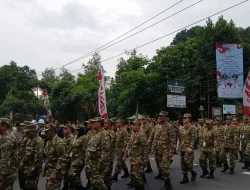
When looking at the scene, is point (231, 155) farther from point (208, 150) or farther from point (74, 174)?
point (74, 174)

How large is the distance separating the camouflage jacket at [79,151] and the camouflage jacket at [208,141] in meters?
3.87

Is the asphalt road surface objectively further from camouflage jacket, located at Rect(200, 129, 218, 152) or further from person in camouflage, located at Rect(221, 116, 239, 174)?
camouflage jacket, located at Rect(200, 129, 218, 152)

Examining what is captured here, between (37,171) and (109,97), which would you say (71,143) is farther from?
(109,97)

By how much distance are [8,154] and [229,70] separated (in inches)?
1065

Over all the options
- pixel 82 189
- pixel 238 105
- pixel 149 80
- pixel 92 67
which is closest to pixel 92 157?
pixel 82 189

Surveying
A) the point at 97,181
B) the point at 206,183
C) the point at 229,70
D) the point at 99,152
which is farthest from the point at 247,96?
the point at 97,181

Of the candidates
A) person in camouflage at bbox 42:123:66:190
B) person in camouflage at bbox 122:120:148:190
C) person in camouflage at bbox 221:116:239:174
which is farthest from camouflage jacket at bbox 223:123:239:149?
person in camouflage at bbox 42:123:66:190

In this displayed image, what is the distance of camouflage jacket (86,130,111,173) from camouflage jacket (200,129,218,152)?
405 centimetres

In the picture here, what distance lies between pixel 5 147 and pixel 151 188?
4.58 m

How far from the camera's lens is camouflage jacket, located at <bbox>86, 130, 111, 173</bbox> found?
709 centimetres

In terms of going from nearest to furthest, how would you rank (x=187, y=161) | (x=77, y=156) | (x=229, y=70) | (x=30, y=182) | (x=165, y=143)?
(x=30, y=182) < (x=77, y=156) < (x=165, y=143) < (x=187, y=161) < (x=229, y=70)

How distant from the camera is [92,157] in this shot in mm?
7164

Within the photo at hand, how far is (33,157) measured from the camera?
6750mm

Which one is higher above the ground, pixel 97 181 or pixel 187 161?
pixel 187 161
